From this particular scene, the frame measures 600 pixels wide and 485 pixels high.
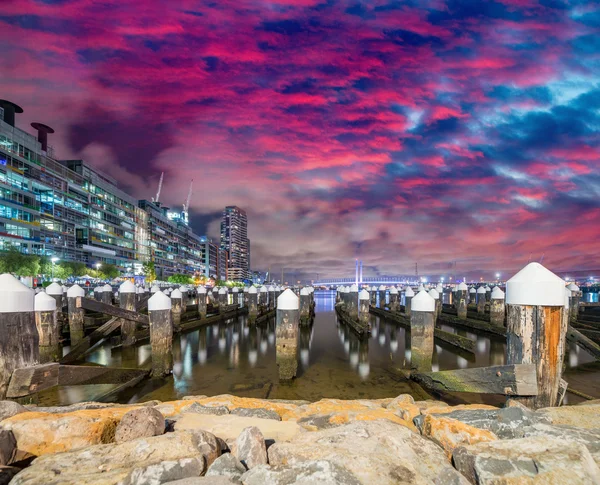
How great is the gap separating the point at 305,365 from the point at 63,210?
80.9 meters

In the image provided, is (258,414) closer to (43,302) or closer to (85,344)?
(43,302)

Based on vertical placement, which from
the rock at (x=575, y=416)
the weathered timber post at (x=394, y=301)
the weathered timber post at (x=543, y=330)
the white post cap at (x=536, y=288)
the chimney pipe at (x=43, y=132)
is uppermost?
the chimney pipe at (x=43, y=132)

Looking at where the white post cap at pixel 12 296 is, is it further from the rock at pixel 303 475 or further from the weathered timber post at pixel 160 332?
the weathered timber post at pixel 160 332

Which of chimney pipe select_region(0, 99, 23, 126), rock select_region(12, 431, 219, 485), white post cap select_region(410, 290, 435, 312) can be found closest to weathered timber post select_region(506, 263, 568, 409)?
rock select_region(12, 431, 219, 485)

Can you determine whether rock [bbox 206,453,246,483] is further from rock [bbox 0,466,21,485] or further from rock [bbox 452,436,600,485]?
rock [bbox 452,436,600,485]

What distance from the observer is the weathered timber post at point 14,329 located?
536 centimetres

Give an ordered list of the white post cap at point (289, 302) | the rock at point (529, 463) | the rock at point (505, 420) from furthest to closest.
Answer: the white post cap at point (289, 302) → the rock at point (505, 420) → the rock at point (529, 463)

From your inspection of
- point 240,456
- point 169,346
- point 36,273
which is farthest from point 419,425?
point 36,273

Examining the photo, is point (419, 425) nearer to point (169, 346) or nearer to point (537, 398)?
point (537, 398)

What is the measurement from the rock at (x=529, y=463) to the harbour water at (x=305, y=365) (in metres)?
7.38

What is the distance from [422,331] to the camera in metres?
11.3

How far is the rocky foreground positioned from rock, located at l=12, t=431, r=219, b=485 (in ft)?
0.03

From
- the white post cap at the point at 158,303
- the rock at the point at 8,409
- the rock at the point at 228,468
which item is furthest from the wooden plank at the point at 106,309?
the rock at the point at 228,468

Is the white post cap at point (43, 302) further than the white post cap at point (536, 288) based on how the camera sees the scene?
Yes
